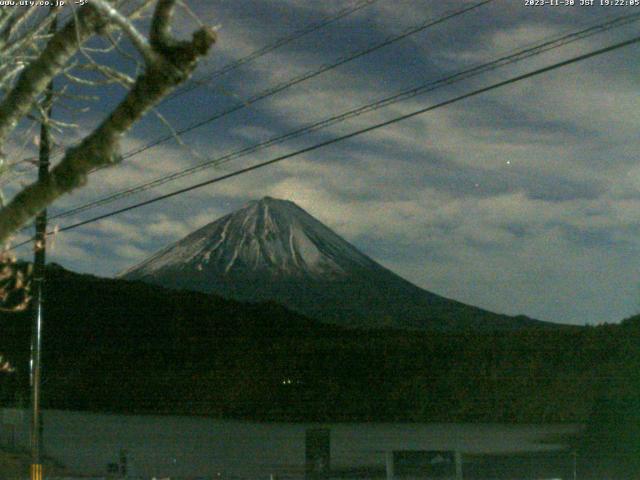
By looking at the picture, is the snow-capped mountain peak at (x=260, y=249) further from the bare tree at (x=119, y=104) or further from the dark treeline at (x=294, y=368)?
the bare tree at (x=119, y=104)

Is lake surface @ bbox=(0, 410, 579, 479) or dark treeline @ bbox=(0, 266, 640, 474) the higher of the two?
dark treeline @ bbox=(0, 266, 640, 474)

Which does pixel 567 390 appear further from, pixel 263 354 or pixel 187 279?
pixel 187 279

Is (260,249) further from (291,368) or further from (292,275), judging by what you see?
(291,368)

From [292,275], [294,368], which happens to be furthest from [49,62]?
[292,275]

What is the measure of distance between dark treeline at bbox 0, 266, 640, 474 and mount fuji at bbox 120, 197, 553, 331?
44.7 meters

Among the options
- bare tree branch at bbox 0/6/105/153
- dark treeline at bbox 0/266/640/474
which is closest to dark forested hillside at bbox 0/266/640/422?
dark treeline at bbox 0/266/640/474

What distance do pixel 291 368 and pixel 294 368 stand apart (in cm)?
21

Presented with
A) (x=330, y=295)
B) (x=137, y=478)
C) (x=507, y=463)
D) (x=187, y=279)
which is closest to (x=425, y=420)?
(x=507, y=463)

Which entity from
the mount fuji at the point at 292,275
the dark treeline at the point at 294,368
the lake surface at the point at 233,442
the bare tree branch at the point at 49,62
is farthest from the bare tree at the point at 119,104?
the mount fuji at the point at 292,275

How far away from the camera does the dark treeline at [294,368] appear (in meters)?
36.8

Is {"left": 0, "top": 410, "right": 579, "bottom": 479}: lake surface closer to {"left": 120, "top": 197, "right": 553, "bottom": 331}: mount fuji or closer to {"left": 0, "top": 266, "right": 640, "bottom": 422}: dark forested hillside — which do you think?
{"left": 0, "top": 266, "right": 640, "bottom": 422}: dark forested hillside

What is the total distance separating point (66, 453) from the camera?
1272 inches

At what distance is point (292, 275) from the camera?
462 ft

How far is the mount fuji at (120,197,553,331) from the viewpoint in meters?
112
